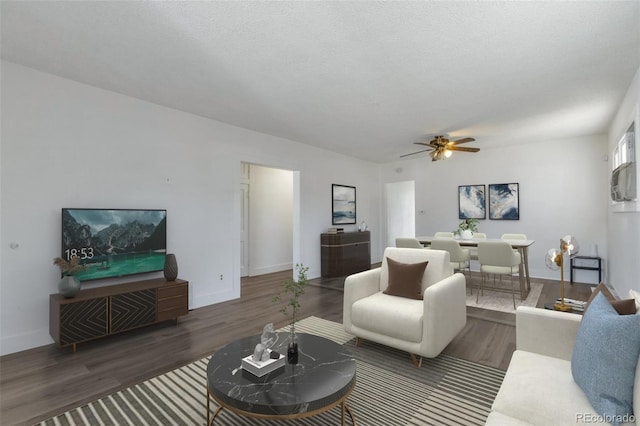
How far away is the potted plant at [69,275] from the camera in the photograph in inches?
116

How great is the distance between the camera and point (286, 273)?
7023 millimetres

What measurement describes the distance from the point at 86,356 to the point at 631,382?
3.86m

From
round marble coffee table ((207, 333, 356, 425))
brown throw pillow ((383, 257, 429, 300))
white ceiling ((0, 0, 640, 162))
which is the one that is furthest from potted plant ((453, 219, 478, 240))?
round marble coffee table ((207, 333, 356, 425))

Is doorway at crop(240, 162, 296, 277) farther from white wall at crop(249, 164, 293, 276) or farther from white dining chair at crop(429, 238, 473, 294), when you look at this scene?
white dining chair at crop(429, 238, 473, 294)

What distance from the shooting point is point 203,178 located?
445 cm

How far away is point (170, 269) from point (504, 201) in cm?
649

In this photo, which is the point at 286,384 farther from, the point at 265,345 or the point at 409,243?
the point at 409,243

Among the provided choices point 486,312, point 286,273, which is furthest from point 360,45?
point 286,273

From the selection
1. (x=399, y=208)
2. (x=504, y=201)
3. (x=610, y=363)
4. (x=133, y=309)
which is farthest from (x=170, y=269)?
(x=504, y=201)

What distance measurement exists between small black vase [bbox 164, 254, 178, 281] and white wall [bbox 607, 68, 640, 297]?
16.5 ft

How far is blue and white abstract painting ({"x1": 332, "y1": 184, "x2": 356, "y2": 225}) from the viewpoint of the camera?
6.99m

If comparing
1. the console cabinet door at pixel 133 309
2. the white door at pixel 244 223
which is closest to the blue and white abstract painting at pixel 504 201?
the white door at pixel 244 223

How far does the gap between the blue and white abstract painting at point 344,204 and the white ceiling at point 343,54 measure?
279 cm

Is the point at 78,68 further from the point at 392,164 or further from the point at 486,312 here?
the point at 392,164
